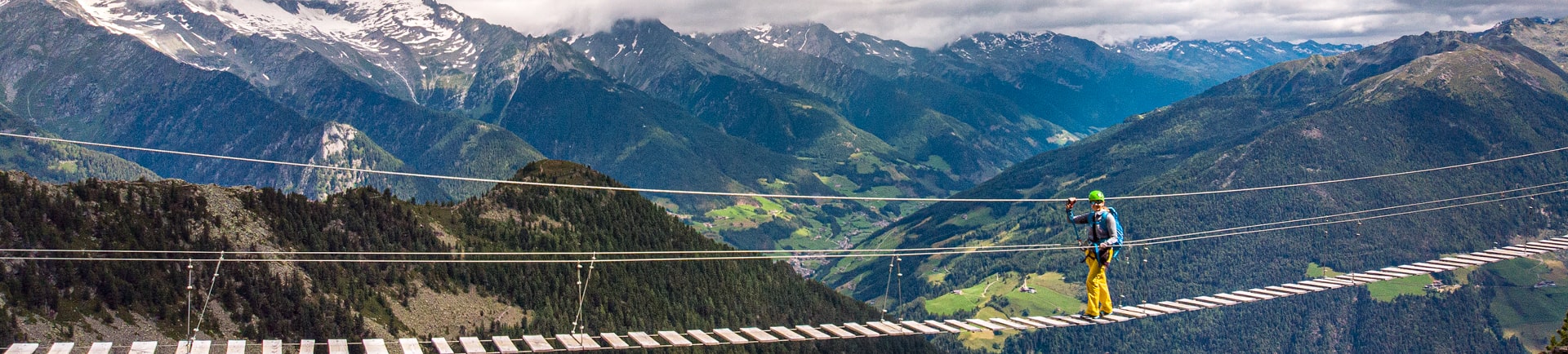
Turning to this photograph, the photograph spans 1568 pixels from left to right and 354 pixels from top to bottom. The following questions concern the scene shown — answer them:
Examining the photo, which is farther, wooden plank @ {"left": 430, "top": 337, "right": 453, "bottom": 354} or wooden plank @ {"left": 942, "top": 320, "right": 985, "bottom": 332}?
wooden plank @ {"left": 942, "top": 320, "right": 985, "bottom": 332}

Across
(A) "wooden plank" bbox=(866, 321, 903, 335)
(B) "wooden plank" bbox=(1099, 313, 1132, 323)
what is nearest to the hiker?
(B) "wooden plank" bbox=(1099, 313, 1132, 323)

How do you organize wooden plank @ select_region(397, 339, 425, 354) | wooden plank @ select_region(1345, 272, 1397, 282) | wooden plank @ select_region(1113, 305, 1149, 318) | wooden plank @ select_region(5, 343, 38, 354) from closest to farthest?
wooden plank @ select_region(5, 343, 38, 354) < wooden plank @ select_region(397, 339, 425, 354) < wooden plank @ select_region(1113, 305, 1149, 318) < wooden plank @ select_region(1345, 272, 1397, 282)

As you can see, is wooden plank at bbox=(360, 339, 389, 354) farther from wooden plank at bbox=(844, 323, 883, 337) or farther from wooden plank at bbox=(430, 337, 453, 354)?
wooden plank at bbox=(844, 323, 883, 337)

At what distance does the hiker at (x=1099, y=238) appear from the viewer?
52812 millimetres

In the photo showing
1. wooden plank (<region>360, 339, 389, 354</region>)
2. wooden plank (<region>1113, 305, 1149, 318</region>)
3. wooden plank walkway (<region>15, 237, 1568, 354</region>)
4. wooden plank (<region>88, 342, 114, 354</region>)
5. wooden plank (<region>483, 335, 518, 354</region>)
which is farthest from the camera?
wooden plank (<region>1113, 305, 1149, 318</region>)

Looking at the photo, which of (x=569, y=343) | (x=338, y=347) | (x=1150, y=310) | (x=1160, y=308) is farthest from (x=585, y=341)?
(x=1160, y=308)

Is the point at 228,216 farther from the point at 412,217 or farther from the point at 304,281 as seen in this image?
the point at 412,217

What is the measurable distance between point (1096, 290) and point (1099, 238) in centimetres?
353

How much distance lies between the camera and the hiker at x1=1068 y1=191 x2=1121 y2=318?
2079 inches

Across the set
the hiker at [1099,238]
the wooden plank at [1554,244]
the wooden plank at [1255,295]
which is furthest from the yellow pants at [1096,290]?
the wooden plank at [1554,244]

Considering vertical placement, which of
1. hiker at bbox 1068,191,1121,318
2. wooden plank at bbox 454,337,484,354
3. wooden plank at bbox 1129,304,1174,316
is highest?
hiker at bbox 1068,191,1121,318

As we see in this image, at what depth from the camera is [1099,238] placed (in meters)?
53.7

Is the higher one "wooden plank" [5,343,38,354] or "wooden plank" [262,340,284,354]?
"wooden plank" [5,343,38,354]

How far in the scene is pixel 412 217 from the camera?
602 ft
